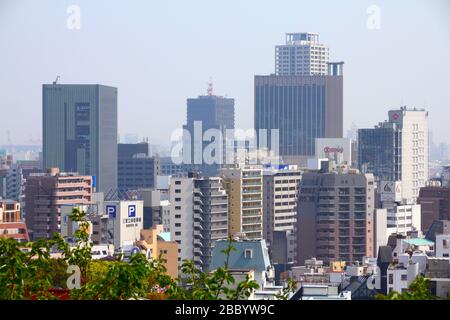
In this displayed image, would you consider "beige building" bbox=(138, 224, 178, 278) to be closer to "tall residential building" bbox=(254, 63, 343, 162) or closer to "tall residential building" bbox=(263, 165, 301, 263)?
"tall residential building" bbox=(263, 165, 301, 263)

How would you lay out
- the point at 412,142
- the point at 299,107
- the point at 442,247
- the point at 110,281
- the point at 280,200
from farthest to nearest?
the point at 299,107, the point at 412,142, the point at 280,200, the point at 442,247, the point at 110,281

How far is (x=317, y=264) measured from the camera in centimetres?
2441

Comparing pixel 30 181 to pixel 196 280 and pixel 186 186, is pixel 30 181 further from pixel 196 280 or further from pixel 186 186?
pixel 196 280

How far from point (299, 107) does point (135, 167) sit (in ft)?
40.7

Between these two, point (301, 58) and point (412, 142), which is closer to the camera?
point (412, 142)

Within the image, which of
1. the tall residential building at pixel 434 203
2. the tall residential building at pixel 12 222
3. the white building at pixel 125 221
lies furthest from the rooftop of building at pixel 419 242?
the tall residential building at pixel 434 203

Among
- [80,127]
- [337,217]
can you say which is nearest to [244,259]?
[337,217]

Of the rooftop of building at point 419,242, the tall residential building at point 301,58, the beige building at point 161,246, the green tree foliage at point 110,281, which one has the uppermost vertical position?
the tall residential building at point 301,58

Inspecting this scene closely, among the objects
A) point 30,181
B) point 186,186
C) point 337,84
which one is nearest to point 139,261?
point 186,186

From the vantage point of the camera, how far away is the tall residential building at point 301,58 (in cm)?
5962

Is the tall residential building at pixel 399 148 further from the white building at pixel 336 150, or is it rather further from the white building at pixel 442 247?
the white building at pixel 442 247

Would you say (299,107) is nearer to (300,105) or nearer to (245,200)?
(300,105)

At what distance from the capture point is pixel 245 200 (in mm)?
28766

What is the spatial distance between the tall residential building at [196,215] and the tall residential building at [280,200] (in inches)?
103
